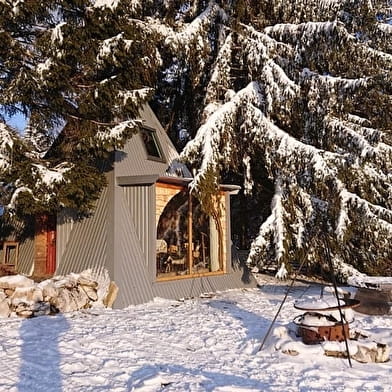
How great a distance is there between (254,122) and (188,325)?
5633mm

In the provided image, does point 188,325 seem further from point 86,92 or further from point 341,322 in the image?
point 86,92

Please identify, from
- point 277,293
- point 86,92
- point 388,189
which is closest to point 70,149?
point 86,92

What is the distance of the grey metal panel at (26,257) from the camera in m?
10.0

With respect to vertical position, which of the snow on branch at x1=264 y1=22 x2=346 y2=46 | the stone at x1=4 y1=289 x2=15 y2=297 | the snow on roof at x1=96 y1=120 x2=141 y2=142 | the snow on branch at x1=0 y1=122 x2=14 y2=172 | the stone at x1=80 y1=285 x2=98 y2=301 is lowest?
the stone at x1=80 y1=285 x2=98 y2=301

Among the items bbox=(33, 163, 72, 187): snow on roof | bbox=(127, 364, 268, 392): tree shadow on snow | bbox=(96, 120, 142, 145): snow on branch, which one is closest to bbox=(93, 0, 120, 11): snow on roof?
bbox=(96, 120, 142, 145): snow on branch

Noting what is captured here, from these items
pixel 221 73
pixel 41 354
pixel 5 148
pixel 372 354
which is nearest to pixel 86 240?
pixel 5 148

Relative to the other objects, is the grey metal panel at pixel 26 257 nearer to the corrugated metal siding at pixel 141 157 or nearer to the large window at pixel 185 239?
the corrugated metal siding at pixel 141 157

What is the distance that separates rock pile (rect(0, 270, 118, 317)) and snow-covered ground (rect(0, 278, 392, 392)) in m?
0.33

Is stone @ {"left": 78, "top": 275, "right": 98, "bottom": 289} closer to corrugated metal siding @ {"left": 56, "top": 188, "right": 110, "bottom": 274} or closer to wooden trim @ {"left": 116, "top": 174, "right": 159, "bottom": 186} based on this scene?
corrugated metal siding @ {"left": 56, "top": 188, "right": 110, "bottom": 274}

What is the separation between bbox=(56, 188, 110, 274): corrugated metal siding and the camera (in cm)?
871

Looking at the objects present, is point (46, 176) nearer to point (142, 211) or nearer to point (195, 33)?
point (142, 211)

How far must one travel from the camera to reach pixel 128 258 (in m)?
8.70

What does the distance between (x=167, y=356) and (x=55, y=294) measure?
11.0ft

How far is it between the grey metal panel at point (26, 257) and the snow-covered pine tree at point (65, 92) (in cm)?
218
